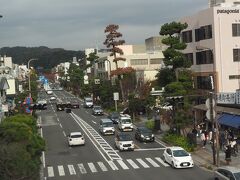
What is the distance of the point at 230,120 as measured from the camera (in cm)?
4616

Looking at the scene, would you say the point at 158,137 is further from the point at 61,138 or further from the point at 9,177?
the point at 9,177

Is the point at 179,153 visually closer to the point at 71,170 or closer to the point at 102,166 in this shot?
the point at 102,166

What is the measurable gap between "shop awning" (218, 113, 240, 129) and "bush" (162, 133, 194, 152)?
4104mm

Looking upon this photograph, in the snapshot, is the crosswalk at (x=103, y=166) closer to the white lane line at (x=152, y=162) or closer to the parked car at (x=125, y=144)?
the white lane line at (x=152, y=162)

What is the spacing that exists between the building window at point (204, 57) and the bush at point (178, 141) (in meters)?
14.0

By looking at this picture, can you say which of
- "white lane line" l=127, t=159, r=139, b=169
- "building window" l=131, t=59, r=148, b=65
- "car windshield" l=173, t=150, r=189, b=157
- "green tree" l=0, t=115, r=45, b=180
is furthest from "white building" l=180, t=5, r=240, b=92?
"building window" l=131, t=59, r=148, b=65

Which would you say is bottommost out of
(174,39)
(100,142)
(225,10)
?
(100,142)

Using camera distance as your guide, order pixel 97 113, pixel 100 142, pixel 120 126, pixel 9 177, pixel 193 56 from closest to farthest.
→ pixel 9 177, pixel 100 142, pixel 120 126, pixel 193 56, pixel 97 113

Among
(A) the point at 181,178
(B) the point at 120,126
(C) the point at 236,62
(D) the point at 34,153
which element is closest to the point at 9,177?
(D) the point at 34,153

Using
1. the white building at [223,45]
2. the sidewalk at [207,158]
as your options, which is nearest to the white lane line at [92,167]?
the sidewalk at [207,158]

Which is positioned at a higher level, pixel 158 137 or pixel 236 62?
pixel 236 62

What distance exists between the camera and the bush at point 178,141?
43.1 meters

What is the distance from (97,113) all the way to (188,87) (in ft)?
102

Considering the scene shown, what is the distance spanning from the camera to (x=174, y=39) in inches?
2036
